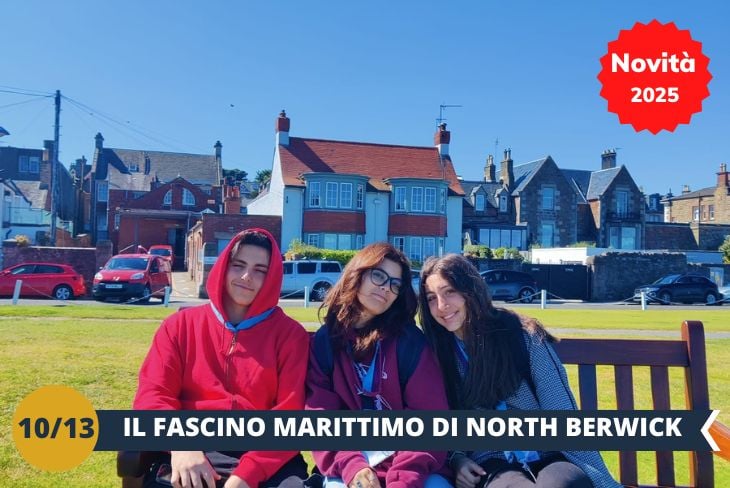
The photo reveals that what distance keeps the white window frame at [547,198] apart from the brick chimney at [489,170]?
263 inches

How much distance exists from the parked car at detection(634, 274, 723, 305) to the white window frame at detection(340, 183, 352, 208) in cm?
1750

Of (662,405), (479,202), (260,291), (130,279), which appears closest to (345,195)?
(479,202)

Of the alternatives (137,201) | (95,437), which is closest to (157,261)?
(95,437)

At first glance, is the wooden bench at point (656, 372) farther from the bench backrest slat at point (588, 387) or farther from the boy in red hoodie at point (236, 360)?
the boy in red hoodie at point (236, 360)

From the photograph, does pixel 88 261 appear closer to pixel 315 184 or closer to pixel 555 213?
pixel 315 184

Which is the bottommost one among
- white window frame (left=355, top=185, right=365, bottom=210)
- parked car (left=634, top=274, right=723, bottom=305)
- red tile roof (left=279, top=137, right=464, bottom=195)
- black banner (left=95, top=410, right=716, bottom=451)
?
parked car (left=634, top=274, right=723, bottom=305)


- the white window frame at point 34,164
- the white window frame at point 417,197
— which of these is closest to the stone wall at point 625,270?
the white window frame at point 417,197

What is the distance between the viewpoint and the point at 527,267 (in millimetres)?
34594

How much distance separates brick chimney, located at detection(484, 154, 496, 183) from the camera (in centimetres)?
5775

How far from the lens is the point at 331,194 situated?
38031 millimetres

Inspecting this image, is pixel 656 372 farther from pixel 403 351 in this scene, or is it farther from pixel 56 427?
pixel 56 427

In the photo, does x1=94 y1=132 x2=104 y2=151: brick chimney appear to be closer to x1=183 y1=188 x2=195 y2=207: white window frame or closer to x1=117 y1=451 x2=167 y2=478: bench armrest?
x1=183 y1=188 x2=195 y2=207: white window frame

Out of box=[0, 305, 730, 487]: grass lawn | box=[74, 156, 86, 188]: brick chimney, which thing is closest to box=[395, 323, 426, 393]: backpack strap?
box=[0, 305, 730, 487]: grass lawn

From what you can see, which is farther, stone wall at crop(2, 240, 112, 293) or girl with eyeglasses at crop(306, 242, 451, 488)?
stone wall at crop(2, 240, 112, 293)
